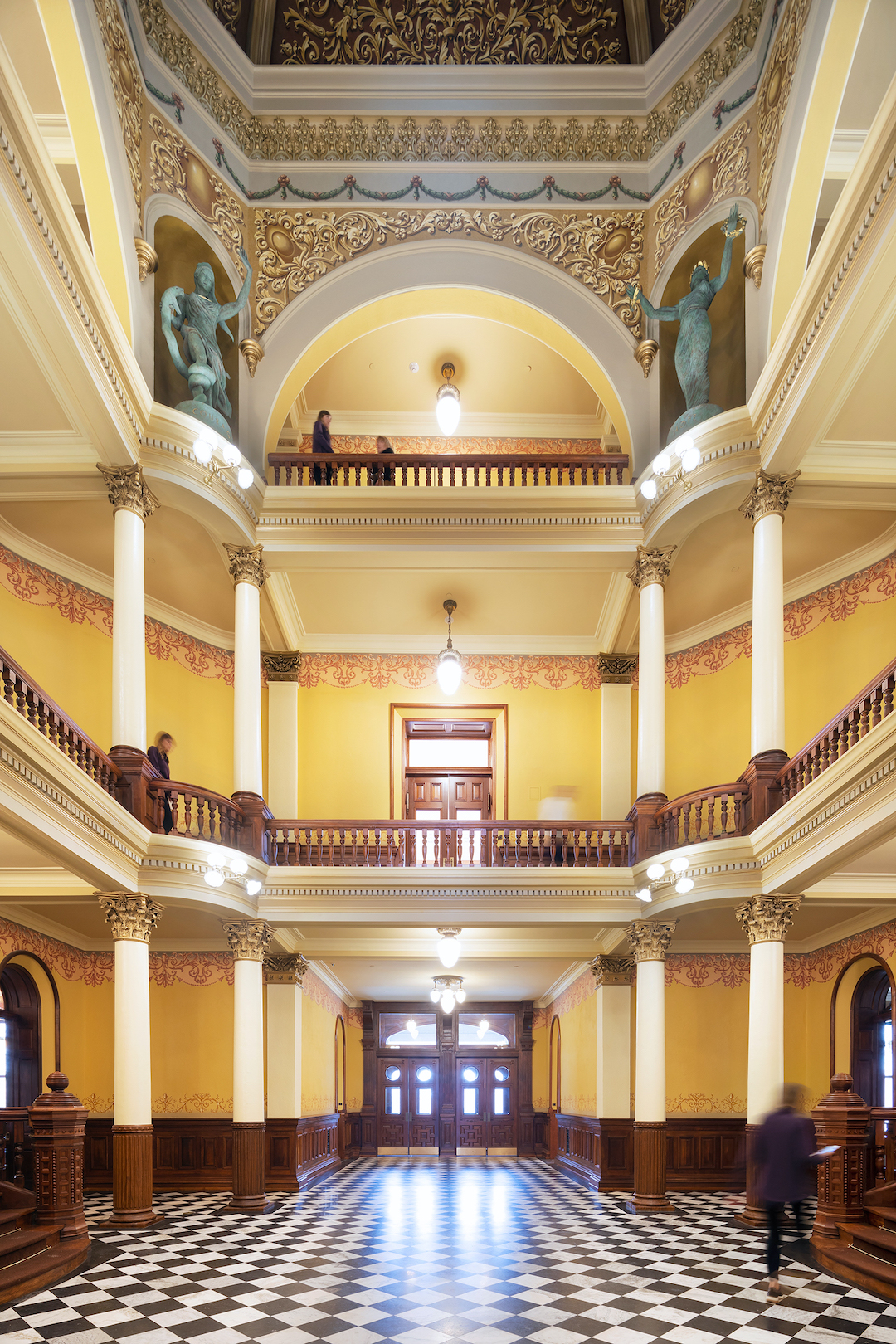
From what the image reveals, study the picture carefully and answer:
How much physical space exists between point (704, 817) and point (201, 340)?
848 centimetres

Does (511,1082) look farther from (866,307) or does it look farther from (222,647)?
(866,307)

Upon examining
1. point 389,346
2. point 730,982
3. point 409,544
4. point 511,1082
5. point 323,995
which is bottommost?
point 511,1082

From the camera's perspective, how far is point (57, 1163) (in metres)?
9.04

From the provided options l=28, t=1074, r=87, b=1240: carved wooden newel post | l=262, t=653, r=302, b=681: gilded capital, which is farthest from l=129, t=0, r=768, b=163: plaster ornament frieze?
l=28, t=1074, r=87, b=1240: carved wooden newel post

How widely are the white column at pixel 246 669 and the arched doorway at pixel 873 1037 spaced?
26.3 feet

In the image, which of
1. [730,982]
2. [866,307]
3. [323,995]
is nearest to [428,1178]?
[323,995]

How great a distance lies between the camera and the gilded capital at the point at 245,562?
12.6 m

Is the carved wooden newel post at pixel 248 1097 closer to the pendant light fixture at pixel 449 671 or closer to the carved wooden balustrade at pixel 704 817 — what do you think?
the pendant light fixture at pixel 449 671

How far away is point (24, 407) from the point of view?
385 inches

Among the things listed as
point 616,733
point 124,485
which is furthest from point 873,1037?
point 124,485

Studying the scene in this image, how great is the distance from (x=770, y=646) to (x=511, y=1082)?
15645mm

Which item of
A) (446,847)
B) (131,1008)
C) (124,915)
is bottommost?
(131,1008)

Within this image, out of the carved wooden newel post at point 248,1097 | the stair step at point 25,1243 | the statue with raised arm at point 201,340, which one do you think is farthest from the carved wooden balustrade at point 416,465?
the stair step at point 25,1243

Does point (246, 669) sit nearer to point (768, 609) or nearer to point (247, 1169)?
point (247, 1169)
